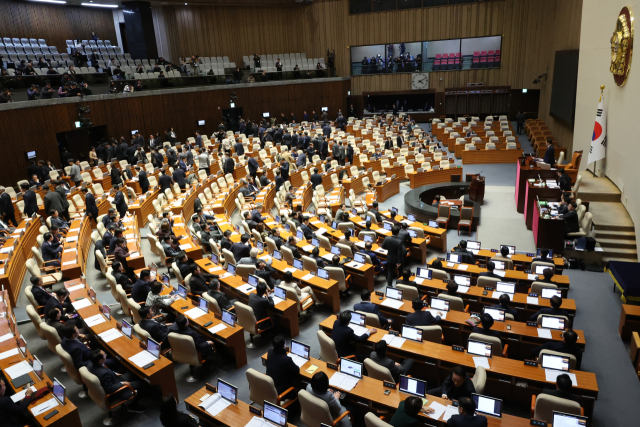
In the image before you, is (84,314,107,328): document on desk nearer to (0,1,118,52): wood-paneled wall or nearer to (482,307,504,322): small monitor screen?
(482,307,504,322): small monitor screen

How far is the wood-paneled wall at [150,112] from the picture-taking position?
1681 cm

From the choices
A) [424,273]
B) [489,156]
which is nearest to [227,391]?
[424,273]

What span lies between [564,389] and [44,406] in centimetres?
614

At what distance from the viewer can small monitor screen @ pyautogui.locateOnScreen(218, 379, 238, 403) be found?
5508 millimetres

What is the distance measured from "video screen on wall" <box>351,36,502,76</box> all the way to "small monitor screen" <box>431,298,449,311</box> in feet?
90.9

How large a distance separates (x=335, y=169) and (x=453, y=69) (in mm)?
17483

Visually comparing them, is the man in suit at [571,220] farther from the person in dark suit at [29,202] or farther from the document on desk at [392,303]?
the person in dark suit at [29,202]

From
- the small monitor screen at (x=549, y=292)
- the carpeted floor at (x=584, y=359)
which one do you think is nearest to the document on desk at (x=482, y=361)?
the carpeted floor at (x=584, y=359)

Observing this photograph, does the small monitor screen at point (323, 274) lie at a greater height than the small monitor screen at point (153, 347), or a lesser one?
lesser

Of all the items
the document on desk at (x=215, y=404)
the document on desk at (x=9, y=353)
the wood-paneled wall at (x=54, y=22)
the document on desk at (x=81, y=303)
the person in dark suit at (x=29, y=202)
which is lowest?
the document on desk at (x=215, y=404)

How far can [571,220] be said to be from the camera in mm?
11344

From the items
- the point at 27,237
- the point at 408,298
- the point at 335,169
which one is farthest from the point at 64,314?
the point at 335,169

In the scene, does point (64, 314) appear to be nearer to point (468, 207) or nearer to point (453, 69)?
point (468, 207)

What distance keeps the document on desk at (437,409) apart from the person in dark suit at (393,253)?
497 cm
